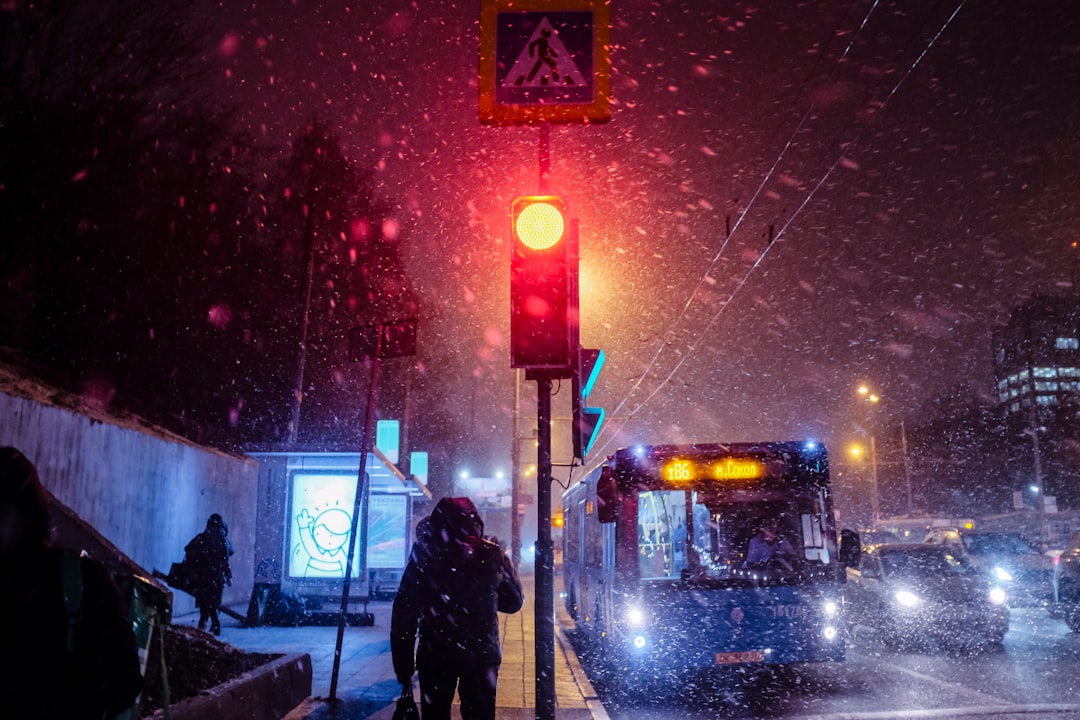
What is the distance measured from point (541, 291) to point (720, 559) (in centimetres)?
591

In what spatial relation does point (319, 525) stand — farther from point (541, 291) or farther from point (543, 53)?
point (543, 53)

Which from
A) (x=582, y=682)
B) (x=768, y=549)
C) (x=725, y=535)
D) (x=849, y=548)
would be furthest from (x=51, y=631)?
(x=582, y=682)

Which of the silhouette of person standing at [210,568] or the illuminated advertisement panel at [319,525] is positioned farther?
the illuminated advertisement panel at [319,525]

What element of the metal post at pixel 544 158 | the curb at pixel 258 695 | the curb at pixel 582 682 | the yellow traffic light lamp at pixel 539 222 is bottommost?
the curb at pixel 582 682

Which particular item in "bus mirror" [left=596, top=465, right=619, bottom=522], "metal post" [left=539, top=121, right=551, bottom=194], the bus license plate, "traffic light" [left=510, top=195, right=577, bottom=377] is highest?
"metal post" [left=539, top=121, right=551, bottom=194]

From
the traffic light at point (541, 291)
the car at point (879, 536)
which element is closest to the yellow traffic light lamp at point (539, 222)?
the traffic light at point (541, 291)

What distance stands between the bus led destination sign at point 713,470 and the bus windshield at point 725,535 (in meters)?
0.20

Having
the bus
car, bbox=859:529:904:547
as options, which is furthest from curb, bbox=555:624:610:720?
car, bbox=859:529:904:547

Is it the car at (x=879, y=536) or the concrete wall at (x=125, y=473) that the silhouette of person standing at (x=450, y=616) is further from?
the car at (x=879, y=536)

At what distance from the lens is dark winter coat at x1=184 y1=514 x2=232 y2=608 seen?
45.4 feet

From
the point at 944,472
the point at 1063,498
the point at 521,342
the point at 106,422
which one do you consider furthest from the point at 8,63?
the point at 944,472

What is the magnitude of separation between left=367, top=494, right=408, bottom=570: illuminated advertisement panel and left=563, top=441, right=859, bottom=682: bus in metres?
12.0

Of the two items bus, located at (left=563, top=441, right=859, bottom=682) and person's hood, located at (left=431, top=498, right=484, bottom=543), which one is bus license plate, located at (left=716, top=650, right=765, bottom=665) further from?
person's hood, located at (left=431, top=498, right=484, bottom=543)

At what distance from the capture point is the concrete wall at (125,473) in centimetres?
1095
